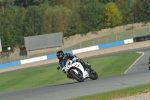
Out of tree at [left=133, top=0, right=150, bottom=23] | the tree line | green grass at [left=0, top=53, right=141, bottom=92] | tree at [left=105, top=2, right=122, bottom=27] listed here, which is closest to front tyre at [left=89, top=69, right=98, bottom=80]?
green grass at [left=0, top=53, right=141, bottom=92]

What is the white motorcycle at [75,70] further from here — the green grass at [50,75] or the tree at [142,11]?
the tree at [142,11]

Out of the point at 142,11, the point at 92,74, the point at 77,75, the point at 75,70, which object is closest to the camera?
the point at 75,70

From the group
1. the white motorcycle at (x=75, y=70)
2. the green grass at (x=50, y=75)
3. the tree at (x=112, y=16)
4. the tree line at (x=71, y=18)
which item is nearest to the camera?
the white motorcycle at (x=75, y=70)

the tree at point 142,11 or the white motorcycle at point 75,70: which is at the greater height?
the tree at point 142,11

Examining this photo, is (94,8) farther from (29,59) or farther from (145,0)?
(29,59)

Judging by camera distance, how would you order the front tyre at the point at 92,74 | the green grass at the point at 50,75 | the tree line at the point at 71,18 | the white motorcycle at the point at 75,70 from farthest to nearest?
the tree line at the point at 71,18 < the green grass at the point at 50,75 < the front tyre at the point at 92,74 < the white motorcycle at the point at 75,70

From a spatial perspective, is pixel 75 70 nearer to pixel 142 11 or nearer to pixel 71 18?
pixel 142 11

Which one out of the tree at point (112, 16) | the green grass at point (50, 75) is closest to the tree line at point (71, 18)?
the tree at point (112, 16)

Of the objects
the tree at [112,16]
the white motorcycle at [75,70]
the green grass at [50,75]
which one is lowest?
the green grass at [50,75]

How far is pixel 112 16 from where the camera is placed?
86.5 m

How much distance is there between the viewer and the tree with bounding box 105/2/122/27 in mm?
85812

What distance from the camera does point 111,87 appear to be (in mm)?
15344

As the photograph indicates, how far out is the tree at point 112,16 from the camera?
8581 centimetres

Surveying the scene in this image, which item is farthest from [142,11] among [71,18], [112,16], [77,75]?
[77,75]
